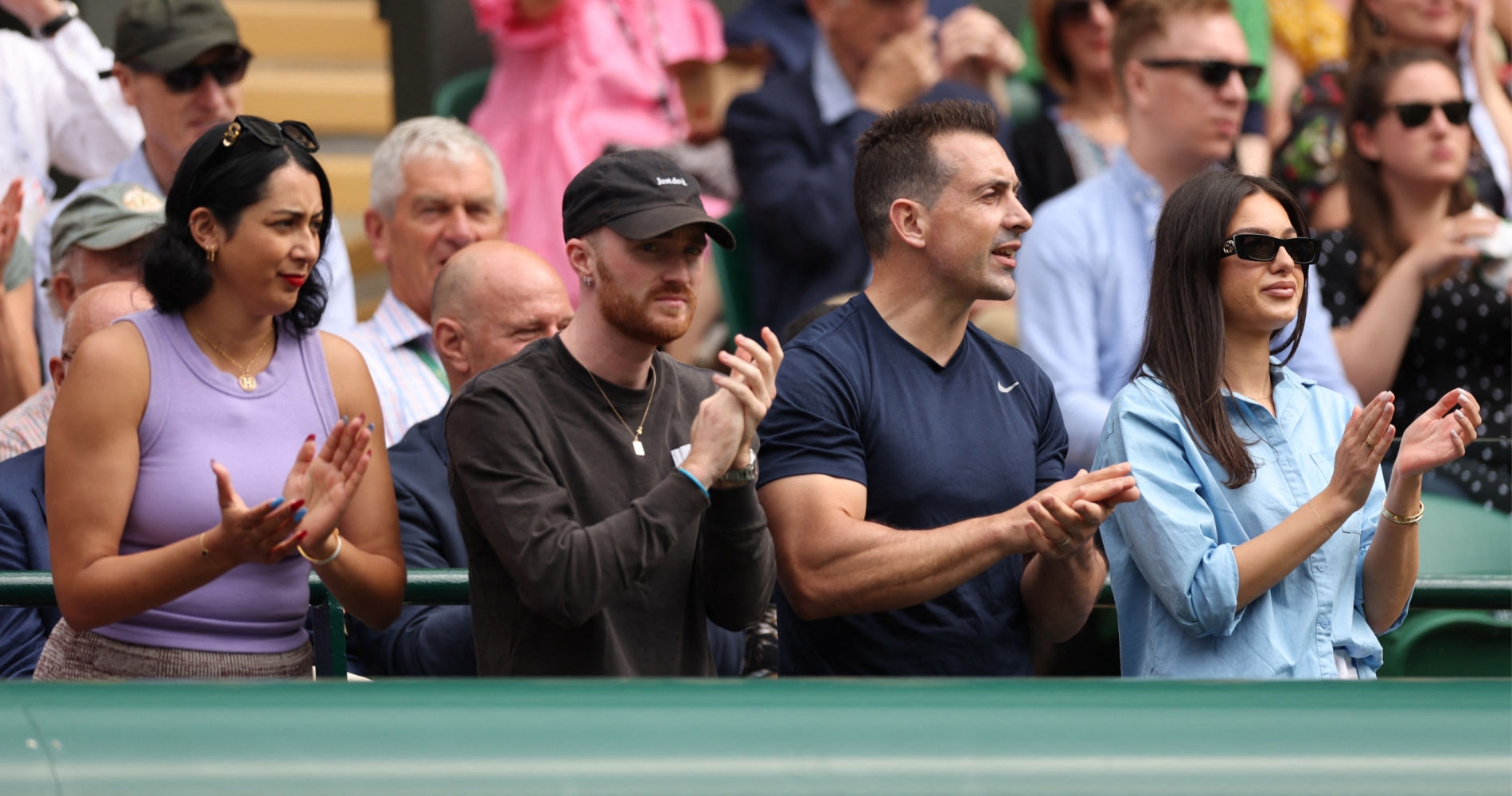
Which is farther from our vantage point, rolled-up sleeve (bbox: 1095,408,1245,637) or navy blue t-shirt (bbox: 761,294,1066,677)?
navy blue t-shirt (bbox: 761,294,1066,677)

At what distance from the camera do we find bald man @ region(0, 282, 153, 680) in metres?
3.38

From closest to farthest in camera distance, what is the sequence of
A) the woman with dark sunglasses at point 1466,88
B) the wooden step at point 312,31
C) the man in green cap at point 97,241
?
1. the man in green cap at point 97,241
2. the woman with dark sunglasses at point 1466,88
3. the wooden step at point 312,31

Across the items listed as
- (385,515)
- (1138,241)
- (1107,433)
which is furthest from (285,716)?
(1138,241)

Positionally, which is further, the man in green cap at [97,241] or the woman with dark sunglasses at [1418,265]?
the woman with dark sunglasses at [1418,265]

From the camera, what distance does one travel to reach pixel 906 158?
3.24 meters

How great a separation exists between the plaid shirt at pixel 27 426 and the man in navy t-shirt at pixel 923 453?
65.7 inches

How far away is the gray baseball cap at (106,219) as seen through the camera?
3.95m

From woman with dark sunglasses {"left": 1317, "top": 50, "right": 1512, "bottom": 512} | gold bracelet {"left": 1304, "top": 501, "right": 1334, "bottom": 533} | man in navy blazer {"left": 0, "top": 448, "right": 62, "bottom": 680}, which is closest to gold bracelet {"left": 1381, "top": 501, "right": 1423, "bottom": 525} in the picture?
gold bracelet {"left": 1304, "top": 501, "right": 1334, "bottom": 533}

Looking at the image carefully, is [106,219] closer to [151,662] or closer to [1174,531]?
[151,662]

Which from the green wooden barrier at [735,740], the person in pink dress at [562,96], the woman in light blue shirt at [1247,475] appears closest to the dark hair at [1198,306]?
the woman in light blue shirt at [1247,475]

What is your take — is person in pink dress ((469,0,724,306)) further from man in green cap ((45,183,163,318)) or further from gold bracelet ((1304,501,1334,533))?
gold bracelet ((1304,501,1334,533))

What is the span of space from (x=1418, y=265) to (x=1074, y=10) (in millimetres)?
1692

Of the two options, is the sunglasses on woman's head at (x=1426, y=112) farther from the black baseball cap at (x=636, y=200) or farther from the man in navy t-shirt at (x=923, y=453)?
the black baseball cap at (x=636, y=200)

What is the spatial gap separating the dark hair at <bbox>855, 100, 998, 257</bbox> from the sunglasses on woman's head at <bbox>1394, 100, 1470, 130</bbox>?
2.17 metres
